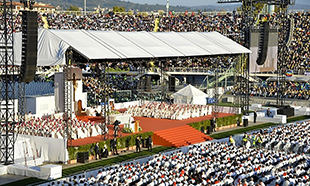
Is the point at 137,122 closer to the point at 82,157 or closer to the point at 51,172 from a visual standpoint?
the point at 82,157

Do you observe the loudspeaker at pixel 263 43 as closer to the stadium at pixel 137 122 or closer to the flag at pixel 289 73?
the stadium at pixel 137 122

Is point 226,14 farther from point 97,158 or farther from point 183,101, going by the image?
point 97,158

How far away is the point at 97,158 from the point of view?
27.4 metres

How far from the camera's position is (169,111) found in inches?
1453

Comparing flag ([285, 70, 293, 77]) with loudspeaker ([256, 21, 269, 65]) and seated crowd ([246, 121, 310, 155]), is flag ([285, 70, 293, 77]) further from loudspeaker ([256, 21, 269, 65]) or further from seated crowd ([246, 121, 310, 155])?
seated crowd ([246, 121, 310, 155])

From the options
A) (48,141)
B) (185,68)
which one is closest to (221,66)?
(185,68)

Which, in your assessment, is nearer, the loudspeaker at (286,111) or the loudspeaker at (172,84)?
the loudspeaker at (286,111)

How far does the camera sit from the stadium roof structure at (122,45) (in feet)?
100

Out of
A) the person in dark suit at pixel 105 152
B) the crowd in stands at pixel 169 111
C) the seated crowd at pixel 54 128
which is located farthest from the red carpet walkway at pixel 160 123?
the person in dark suit at pixel 105 152

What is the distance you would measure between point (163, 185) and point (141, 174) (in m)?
1.82

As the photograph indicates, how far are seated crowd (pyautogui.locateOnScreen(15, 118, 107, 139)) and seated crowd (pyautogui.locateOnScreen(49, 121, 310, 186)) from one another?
4831 mm

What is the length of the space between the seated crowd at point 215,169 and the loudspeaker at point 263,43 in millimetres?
14446

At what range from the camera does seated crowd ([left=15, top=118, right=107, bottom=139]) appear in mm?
28094

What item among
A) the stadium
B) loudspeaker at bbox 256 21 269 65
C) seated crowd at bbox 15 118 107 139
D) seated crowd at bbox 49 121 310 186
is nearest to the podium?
the stadium
